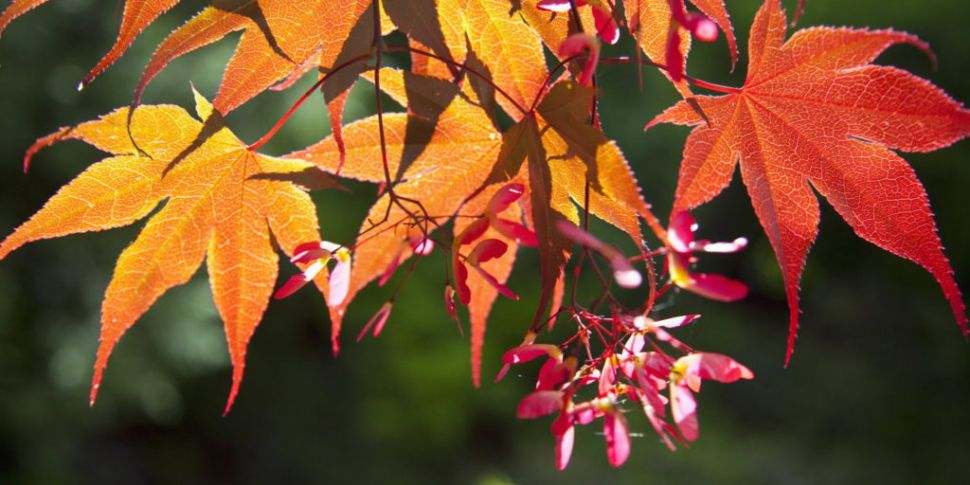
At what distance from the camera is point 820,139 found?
0.53m

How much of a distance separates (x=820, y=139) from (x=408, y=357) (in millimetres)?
4086

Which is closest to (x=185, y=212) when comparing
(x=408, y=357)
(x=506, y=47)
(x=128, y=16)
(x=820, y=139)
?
(x=128, y=16)

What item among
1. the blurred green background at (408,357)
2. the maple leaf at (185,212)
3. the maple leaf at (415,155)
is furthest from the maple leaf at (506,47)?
the blurred green background at (408,357)

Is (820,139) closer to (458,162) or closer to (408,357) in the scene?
(458,162)

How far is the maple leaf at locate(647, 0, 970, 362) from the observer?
0.49 meters

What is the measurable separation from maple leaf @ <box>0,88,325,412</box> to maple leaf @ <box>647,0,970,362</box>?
0.26 meters

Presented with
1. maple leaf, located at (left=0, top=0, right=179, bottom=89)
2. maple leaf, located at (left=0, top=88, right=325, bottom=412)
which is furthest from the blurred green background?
maple leaf, located at (left=0, top=0, right=179, bottom=89)

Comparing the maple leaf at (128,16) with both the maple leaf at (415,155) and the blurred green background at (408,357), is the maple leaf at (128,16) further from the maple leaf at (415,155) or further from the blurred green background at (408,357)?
the blurred green background at (408,357)

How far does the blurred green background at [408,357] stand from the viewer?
3848 mm

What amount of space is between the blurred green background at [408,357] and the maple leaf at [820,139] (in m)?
3.10

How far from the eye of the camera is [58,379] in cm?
377

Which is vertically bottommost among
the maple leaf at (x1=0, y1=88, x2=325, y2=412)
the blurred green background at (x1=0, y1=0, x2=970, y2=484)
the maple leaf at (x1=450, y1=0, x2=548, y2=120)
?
the blurred green background at (x1=0, y1=0, x2=970, y2=484)

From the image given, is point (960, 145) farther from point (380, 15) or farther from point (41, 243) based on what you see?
point (380, 15)

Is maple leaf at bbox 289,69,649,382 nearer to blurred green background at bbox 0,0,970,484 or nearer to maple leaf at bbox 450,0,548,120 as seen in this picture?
maple leaf at bbox 450,0,548,120
